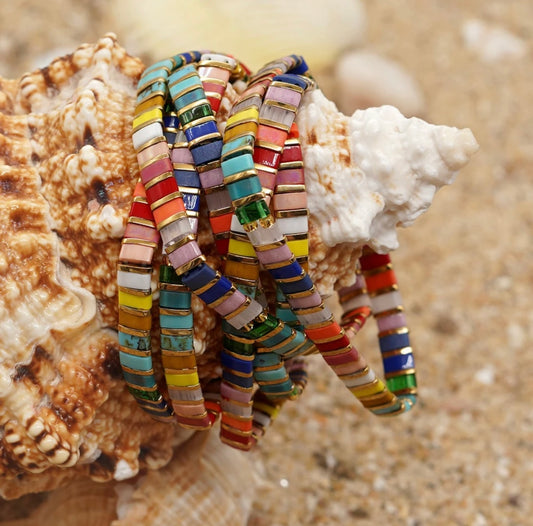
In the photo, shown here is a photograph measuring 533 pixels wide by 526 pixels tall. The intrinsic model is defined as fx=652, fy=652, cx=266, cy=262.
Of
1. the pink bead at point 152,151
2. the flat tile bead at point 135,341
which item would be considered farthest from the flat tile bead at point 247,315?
the pink bead at point 152,151

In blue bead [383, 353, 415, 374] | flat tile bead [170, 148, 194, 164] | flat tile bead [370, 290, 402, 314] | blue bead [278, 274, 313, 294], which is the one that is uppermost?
flat tile bead [170, 148, 194, 164]

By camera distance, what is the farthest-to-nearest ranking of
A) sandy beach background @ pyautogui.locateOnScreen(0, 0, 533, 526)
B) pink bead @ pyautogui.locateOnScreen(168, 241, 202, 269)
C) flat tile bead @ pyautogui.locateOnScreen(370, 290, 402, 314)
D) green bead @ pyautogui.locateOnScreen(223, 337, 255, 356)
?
sandy beach background @ pyautogui.locateOnScreen(0, 0, 533, 526), flat tile bead @ pyautogui.locateOnScreen(370, 290, 402, 314), green bead @ pyautogui.locateOnScreen(223, 337, 255, 356), pink bead @ pyautogui.locateOnScreen(168, 241, 202, 269)

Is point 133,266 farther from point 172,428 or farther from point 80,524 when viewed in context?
point 80,524

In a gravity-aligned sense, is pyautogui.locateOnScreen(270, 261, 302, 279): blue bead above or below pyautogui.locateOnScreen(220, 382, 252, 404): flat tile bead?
above

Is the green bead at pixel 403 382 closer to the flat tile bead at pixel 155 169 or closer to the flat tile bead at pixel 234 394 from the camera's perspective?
the flat tile bead at pixel 234 394

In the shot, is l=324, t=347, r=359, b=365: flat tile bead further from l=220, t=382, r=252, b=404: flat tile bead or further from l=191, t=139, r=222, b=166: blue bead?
l=191, t=139, r=222, b=166: blue bead

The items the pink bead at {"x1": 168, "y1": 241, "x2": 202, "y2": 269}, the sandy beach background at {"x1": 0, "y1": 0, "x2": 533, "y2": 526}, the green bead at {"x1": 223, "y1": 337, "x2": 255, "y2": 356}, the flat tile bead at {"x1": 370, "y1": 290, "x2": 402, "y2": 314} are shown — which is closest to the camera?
the pink bead at {"x1": 168, "y1": 241, "x2": 202, "y2": 269}

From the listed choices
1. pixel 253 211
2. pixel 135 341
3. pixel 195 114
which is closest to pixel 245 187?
pixel 253 211

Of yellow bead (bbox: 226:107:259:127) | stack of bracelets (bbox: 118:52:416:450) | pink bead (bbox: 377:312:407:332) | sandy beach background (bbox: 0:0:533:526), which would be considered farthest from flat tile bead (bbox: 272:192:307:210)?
sandy beach background (bbox: 0:0:533:526)

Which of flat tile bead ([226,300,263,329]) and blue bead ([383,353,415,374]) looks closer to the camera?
flat tile bead ([226,300,263,329])
